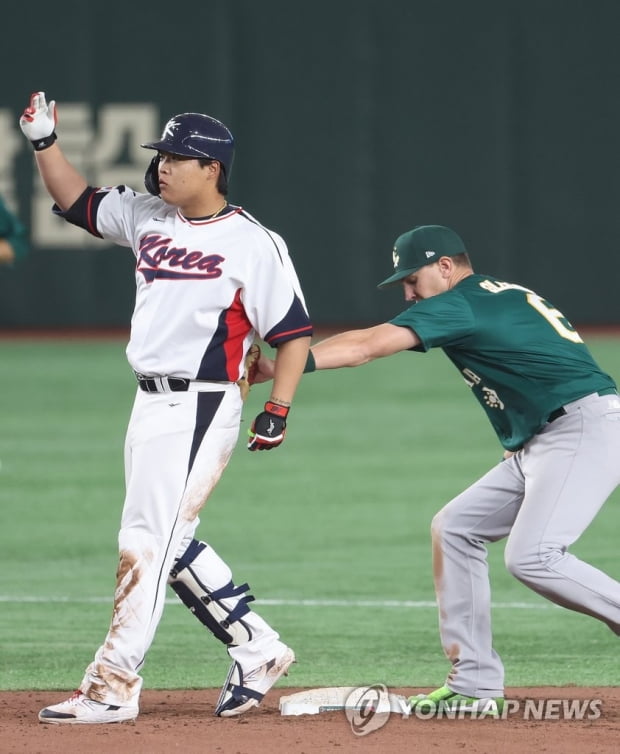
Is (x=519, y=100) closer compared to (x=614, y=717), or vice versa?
(x=614, y=717)

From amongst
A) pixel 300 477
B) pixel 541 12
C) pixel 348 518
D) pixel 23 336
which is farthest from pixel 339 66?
pixel 348 518

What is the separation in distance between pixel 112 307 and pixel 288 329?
16482 millimetres

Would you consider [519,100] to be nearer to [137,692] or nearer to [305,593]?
[305,593]

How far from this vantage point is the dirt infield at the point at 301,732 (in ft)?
17.0

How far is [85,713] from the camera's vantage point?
18.1ft

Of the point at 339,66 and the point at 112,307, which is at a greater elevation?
the point at 339,66

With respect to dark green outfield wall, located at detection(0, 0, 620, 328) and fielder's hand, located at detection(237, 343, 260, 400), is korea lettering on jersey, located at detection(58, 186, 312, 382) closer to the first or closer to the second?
fielder's hand, located at detection(237, 343, 260, 400)

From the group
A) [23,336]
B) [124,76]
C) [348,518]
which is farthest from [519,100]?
[348,518]

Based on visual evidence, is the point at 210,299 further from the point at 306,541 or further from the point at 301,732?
the point at 306,541

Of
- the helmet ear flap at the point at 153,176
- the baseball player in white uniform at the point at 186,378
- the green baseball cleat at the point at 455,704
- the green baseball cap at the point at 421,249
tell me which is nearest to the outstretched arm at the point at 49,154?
the helmet ear flap at the point at 153,176

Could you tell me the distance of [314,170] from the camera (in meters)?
21.8

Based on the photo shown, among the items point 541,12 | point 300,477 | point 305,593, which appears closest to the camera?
point 305,593

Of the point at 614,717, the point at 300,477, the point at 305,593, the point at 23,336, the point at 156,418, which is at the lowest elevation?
the point at 23,336

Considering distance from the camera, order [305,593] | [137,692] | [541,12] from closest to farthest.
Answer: [137,692]
[305,593]
[541,12]
